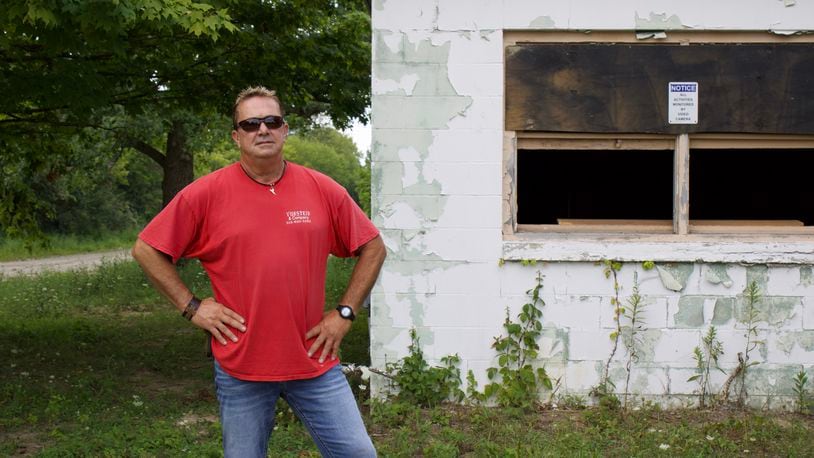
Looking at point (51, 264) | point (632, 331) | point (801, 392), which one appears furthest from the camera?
point (51, 264)

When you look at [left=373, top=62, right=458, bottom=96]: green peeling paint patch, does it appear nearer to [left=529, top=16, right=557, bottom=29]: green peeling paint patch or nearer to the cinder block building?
the cinder block building

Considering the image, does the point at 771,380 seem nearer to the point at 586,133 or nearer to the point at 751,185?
the point at 586,133

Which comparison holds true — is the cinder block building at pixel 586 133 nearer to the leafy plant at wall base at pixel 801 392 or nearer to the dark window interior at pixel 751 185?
the leafy plant at wall base at pixel 801 392

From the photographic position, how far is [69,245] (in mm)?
30391

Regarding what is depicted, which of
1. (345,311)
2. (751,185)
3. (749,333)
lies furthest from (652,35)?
(751,185)

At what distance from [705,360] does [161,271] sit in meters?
4.49

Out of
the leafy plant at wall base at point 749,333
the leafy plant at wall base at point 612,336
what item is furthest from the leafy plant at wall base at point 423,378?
the leafy plant at wall base at point 749,333

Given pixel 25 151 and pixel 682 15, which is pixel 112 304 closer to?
pixel 25 151

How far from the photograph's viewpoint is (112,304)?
1373cm

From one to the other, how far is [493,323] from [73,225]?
30130 millimetres

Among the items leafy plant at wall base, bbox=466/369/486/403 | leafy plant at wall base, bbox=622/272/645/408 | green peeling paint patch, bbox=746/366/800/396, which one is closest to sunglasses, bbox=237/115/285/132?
leafy plant at wall base, bbox=466/369/486/403

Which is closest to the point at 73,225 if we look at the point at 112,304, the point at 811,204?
the point at 112,304

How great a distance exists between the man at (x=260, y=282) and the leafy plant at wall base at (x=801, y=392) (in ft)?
13.9

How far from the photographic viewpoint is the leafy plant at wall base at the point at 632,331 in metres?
6.52
